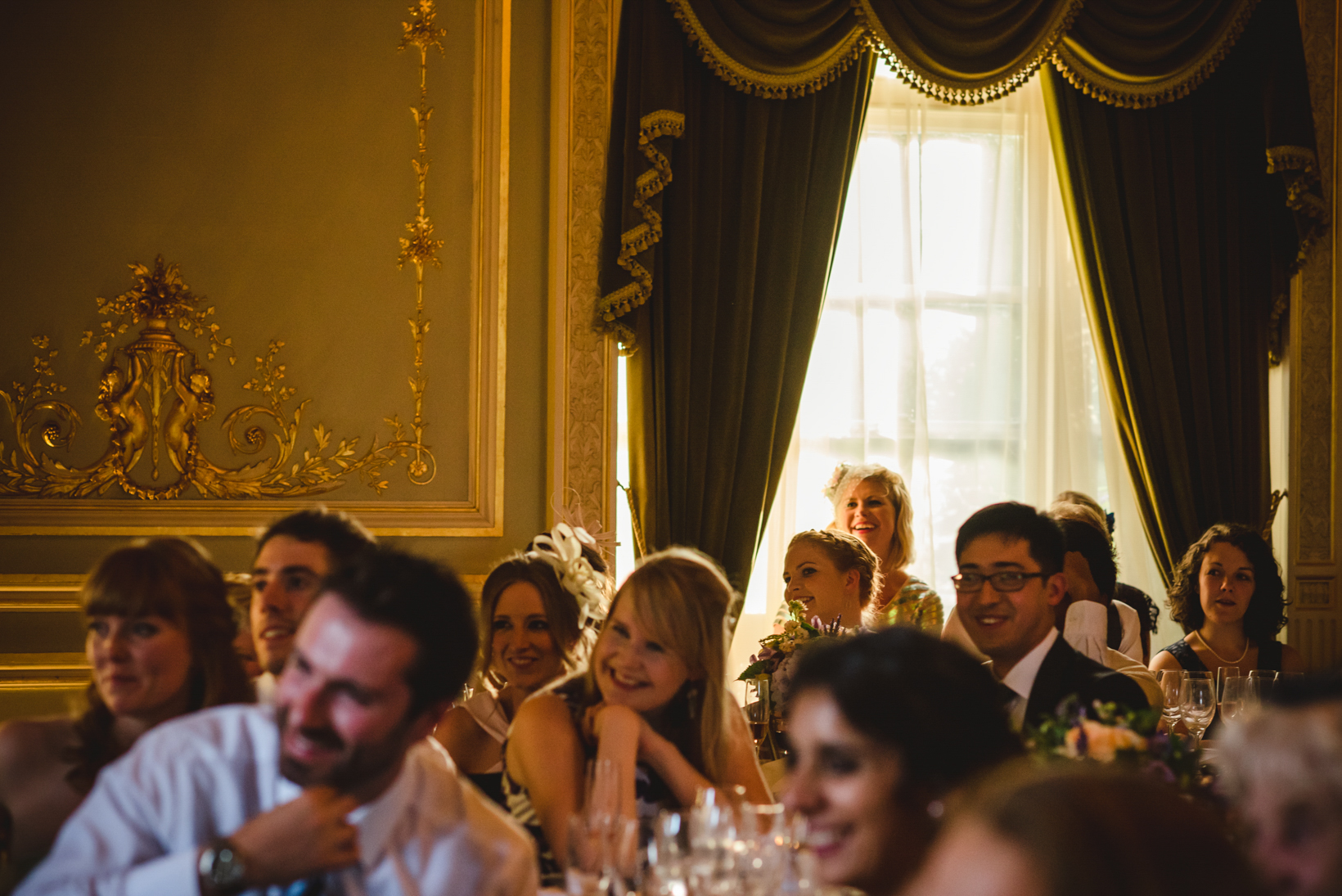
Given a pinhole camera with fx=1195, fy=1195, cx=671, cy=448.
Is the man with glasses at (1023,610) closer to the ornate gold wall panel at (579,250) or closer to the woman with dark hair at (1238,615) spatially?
the woman with dark hair at (1238,615)

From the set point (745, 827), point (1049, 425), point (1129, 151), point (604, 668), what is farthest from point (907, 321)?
point (745, 827)

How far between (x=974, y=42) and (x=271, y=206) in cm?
320

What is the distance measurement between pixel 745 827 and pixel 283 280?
3.70m

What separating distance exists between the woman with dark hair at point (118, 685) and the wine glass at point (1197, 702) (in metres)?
2.55

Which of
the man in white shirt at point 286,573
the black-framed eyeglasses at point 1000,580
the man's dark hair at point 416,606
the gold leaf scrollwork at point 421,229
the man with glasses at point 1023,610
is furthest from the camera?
the gold leaf scrollwork at point 421,229

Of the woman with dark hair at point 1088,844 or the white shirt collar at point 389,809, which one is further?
the white shirt collar at point 389,809

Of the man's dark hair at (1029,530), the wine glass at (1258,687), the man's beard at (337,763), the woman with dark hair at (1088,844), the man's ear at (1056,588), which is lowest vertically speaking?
the wine glass at (1258,687)

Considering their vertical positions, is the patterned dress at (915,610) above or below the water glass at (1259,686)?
above

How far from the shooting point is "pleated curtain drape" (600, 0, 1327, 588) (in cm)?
525

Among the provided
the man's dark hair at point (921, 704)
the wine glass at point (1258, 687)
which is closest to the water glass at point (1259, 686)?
the wine glass at point (1258, 687)

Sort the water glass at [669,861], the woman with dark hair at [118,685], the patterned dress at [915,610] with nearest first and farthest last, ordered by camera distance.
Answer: the water glass at [669,861]
the woman with dark hair at [118,685]
the patterned dress at [915,610]

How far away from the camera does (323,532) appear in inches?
99.9

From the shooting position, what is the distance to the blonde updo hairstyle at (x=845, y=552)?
4.19 metres

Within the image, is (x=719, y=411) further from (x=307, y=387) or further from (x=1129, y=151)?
(x=1129, y=151)
